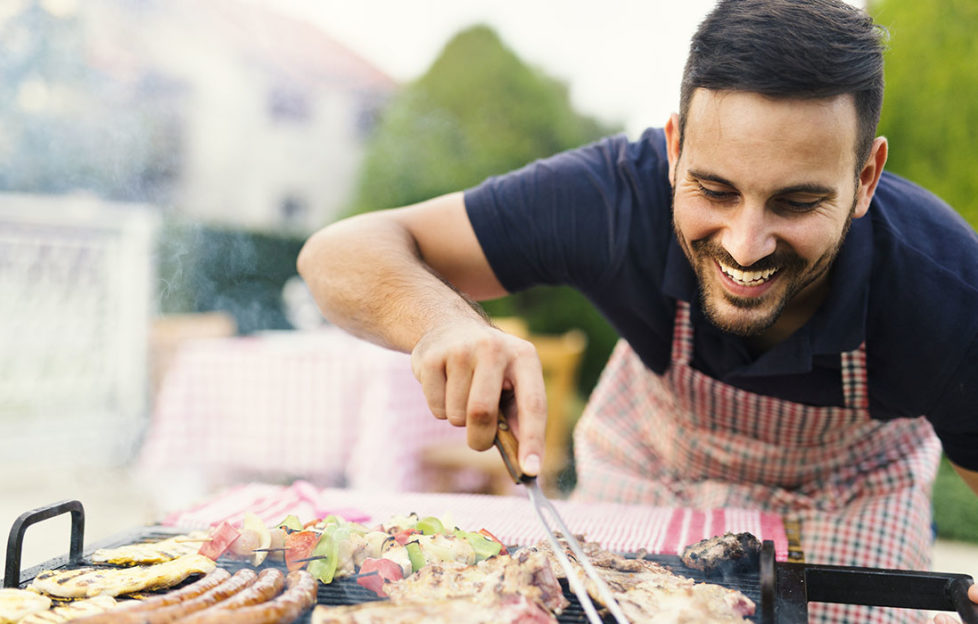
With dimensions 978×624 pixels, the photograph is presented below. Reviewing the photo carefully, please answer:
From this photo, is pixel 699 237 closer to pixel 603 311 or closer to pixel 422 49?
pixel 603 311

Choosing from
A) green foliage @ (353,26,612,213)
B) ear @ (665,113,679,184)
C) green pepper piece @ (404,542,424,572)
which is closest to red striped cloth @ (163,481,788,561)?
green pepper piece @ (404,542,424,572)

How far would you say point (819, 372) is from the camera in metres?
1.97

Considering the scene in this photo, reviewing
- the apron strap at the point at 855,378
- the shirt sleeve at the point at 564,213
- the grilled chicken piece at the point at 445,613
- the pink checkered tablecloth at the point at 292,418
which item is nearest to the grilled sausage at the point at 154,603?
the grilled chicken piece at the point at 445,613

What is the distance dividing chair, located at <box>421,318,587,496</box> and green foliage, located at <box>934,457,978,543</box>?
2451 mm

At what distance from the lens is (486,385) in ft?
4.26

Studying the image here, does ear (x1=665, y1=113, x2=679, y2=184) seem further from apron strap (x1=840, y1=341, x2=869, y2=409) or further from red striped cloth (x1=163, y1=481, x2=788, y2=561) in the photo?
red striped cloth (x1=163, y1=481, x2=788, y2=561)

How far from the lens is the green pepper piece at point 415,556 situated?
4.92 feet

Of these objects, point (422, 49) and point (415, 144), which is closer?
point (415, 144)

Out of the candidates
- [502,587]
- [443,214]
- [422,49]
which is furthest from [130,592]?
[422,49]

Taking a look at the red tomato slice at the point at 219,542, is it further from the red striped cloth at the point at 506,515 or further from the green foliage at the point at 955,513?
the green foliage at the point at 955,513

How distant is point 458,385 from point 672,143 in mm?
899

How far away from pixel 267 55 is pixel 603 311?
14.5 metres

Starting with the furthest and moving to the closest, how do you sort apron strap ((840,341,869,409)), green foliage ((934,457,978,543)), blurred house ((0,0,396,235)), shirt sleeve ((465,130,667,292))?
blurred house ((0,0,396,235))
green foliage ((934,457,978,543))
shirt sleeve ((465,130,667,292))
apron strap ((840,341,869,409))

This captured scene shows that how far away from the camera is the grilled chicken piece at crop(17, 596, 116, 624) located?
1.20 m
